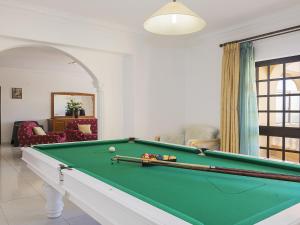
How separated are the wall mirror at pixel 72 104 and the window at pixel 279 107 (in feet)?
25.2

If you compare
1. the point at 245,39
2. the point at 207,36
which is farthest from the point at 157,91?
the point at 245,39

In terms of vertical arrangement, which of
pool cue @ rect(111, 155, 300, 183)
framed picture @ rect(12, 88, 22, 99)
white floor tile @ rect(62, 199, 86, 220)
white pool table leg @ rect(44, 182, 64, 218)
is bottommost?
white floor tile @ rect(62, 199, 86, 220)

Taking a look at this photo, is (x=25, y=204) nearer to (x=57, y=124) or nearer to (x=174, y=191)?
(x=174, y=191)

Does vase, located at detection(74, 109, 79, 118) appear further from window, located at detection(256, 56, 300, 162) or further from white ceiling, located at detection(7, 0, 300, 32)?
window, located at detection(256, 56, 300, 162)

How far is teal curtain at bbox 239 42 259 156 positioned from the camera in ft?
13.4

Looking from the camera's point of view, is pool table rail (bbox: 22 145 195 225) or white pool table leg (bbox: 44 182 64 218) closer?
pool table rail (bbox: 22 145 195 225)

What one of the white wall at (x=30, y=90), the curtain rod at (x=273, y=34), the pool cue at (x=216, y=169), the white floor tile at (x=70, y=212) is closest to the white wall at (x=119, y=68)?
the curtain rod at (x=273, y=34)

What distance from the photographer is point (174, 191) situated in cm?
140

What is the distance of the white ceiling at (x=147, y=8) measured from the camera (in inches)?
135

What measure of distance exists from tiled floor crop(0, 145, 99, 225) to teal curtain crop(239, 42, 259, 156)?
8.53ft

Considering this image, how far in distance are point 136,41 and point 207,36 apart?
1.31 m

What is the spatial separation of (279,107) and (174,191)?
127 inches

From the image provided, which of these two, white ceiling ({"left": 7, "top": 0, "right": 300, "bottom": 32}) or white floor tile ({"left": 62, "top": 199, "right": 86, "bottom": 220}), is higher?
white ceiling ({"left": 7, "top": 0, "right": 300, "bottom": 32})

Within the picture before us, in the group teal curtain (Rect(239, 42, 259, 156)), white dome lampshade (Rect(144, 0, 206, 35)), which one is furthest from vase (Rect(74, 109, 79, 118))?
white dome lampshade (Rect(144, 0, 206, 35))
